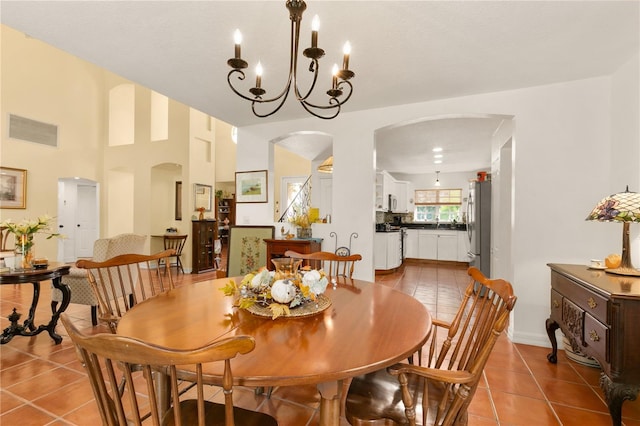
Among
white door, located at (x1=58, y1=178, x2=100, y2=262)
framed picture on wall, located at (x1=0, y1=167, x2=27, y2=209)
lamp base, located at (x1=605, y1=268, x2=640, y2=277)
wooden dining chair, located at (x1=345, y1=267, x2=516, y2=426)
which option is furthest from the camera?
white door, located at (x1=58, y1=178, x2=100, y2=262)

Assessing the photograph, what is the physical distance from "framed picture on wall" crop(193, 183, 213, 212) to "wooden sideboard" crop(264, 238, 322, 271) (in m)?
3.53

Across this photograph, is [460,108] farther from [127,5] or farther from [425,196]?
[425,196]

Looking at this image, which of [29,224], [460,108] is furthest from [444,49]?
[29,224]

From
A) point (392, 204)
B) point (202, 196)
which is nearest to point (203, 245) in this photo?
point (202, 196)

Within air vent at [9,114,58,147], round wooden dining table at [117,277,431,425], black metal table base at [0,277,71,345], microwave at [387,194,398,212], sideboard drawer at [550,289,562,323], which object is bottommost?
black metal table base at [0,277,71,345]

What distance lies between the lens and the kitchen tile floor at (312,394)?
1840 mm

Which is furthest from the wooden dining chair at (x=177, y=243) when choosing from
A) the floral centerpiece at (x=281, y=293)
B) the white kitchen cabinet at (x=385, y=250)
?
the floral centerpiece at (x=281, y=293)

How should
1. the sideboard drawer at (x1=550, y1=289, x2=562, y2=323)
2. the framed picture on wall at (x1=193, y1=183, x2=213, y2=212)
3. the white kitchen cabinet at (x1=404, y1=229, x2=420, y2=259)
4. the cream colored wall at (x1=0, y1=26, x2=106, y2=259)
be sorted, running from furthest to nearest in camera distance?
the white kitchen cabinet at (x1=404, y1=229, x2=420, y2=259), the framed picture on wall at (x1=193, y1=183, x2=213, y2=212), the cream colored wall at (x1=0, y1=26, x2=106, y2=259), the sideboard drawer at (x1=550, y1=289, x2=562, y2=323)

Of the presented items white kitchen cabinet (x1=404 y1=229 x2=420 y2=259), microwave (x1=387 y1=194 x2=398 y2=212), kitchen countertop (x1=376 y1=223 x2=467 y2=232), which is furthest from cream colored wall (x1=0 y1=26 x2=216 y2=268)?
white kitchen cabinet (x1=404 y1=229 x2=420 y2=259)

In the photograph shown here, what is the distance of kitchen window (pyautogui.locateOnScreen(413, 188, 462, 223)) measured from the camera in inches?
343

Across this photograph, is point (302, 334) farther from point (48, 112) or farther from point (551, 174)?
point (48, 112)

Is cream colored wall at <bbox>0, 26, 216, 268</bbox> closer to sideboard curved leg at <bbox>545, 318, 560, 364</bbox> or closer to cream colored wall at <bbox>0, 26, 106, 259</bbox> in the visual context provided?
cream colored wall at <bbox>0, 26, 106, 259</bbox>

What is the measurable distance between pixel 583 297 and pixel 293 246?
8.84 ft

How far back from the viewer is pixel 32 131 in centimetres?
600
